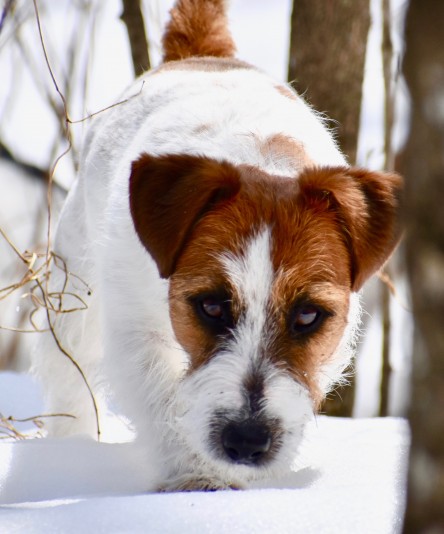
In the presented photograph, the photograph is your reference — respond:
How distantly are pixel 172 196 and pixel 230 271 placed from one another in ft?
1.19

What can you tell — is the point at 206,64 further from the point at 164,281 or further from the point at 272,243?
the point at 272,243

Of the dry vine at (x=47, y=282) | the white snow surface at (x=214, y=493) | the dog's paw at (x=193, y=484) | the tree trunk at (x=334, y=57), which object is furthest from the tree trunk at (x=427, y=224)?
the tree trunk at (x=334, y=57)

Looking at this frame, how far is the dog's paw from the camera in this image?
120 inches

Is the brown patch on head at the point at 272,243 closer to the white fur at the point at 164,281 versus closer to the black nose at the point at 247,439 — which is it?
the white fur at the point at 164,281

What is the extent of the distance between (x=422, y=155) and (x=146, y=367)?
2.29 metres

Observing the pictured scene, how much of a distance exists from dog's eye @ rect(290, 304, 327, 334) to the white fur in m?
0.14

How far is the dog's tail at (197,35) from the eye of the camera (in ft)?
15.2

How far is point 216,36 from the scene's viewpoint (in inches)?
183

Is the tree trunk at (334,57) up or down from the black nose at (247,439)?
up

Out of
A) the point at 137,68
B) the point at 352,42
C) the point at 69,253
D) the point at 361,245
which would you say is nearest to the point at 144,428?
the point at 361,245

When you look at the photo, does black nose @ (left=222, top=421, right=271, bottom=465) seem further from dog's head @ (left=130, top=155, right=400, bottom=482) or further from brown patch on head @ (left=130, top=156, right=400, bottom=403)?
brown patch on head @ (left=130, top=156, right=400, bottom=403)

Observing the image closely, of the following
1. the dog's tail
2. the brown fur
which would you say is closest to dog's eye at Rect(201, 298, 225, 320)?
the brown fur

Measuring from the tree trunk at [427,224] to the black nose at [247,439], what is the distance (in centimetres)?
138

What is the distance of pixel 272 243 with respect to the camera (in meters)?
2.85
